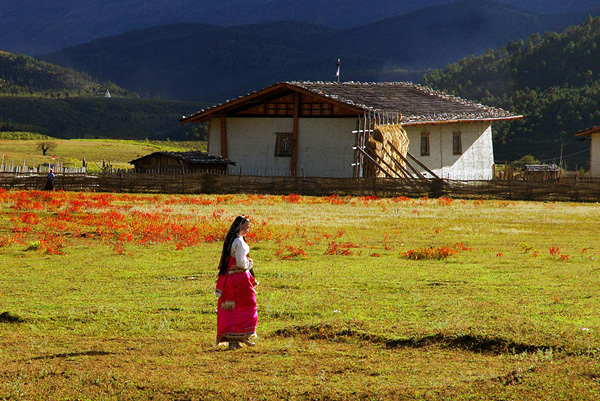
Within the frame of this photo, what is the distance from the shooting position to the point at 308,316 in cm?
1033

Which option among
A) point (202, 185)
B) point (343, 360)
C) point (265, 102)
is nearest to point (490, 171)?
point (265, 102)

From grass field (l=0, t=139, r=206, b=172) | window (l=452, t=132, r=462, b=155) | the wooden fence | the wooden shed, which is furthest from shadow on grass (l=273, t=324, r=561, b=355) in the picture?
grass field (l=0, t=139, r=206, b=172)

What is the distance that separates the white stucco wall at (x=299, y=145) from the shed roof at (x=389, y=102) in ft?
4.59

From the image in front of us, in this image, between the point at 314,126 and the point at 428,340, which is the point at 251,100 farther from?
the point at 428,340

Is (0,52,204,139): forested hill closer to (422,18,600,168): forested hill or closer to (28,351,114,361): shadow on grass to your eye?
(422,18,600,168): forested hill

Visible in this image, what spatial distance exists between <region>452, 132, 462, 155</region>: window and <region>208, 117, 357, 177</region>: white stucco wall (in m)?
10.7

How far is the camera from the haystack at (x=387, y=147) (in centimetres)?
4016

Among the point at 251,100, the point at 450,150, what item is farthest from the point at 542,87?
the point at 251,100

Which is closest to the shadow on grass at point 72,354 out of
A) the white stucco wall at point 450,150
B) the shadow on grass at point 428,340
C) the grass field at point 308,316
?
the grass field at point 308,316

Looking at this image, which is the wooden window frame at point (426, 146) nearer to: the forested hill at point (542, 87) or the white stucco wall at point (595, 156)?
the white stucco wall at point (595, 156)

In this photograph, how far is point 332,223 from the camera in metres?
24.0

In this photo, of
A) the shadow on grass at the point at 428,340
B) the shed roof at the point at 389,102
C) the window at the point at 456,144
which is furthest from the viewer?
the window at the point at 456,144

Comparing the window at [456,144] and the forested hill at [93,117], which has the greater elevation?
the forested hill at [93,117]

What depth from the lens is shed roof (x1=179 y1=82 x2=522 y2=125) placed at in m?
42.0
